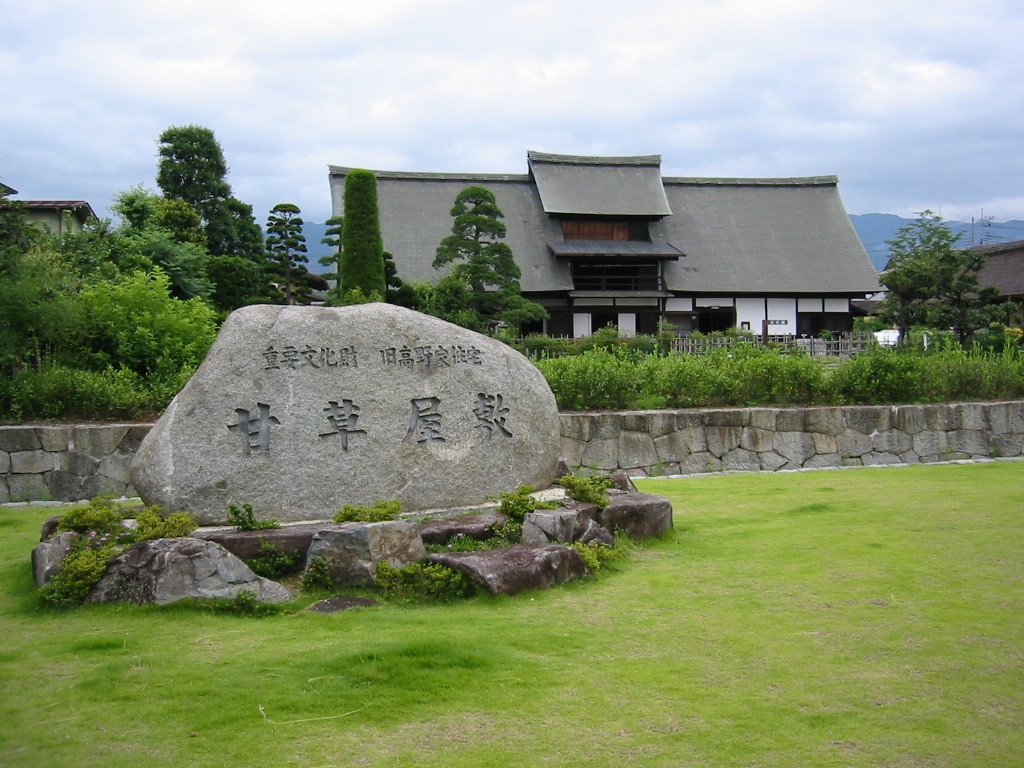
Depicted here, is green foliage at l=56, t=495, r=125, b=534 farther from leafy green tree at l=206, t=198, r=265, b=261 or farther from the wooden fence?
leafy green tree at l=206, t=198, r=265, b=261

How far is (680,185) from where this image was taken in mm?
33531

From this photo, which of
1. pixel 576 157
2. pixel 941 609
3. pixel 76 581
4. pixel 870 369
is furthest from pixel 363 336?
pixel 576 157

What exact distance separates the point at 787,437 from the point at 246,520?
23.8 ft

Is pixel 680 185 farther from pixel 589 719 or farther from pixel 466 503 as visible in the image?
pixel 589 719

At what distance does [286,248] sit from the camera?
85.3ft

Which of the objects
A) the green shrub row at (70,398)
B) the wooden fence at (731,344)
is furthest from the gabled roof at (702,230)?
the green shrub row at (70,398)

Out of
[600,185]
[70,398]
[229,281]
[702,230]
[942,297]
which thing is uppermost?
[600,185]

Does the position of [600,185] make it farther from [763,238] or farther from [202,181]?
[202,181]

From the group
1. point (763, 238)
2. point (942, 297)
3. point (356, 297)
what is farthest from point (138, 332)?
point (763, 238)

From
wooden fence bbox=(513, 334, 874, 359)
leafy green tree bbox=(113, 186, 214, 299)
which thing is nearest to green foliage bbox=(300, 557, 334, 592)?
leafy green tree bbox=(113, 186, 214, 299)

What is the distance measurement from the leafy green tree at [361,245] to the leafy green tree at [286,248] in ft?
15.1

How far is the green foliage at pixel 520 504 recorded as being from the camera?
5.98 metres

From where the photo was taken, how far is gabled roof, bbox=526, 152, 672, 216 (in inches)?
1199

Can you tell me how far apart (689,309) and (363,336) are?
2468 cm
